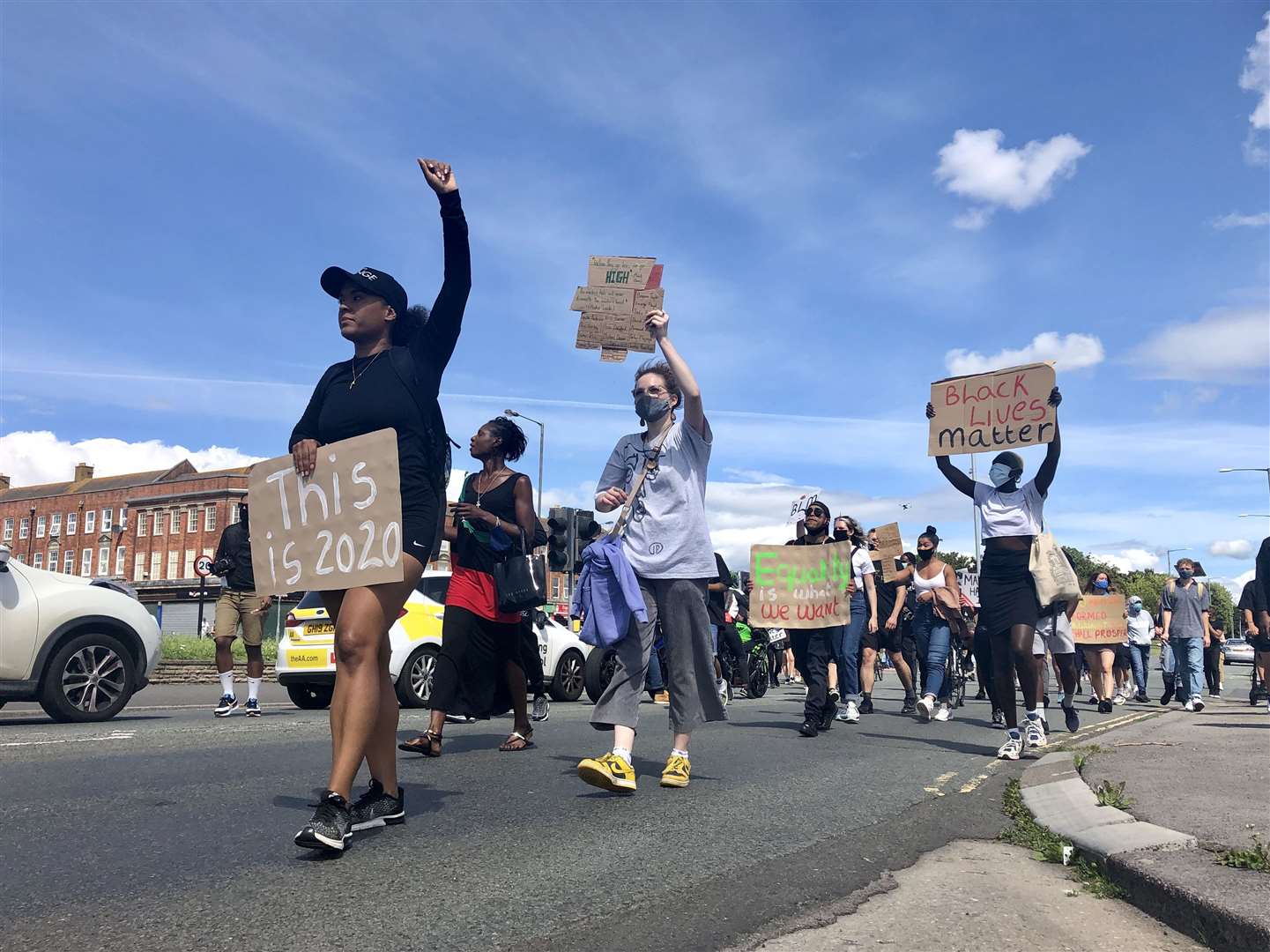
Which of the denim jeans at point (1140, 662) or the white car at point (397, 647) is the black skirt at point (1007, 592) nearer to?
the white car at point (397, 647)

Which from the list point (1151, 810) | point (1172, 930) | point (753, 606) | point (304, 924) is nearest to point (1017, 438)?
point (753, 606)

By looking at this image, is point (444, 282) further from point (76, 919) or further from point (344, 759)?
point (76, 919)

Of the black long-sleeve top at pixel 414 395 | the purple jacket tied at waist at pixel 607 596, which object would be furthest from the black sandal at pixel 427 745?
the black long-sleeve top at pixel 414 395

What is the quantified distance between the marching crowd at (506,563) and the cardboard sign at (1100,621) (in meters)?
4.81

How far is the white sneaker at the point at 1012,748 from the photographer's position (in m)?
6.98

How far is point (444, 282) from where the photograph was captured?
3.88 m

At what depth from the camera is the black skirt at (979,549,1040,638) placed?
7059mm

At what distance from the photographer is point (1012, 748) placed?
702 centimetres

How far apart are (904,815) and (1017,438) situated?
3872 mm

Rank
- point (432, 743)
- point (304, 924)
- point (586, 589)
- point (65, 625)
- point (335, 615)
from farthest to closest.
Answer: point (65, 625)
point (432, 743)
point (586, 589)
point (335, 615)
point (304, 924)

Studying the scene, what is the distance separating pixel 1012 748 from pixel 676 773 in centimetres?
297

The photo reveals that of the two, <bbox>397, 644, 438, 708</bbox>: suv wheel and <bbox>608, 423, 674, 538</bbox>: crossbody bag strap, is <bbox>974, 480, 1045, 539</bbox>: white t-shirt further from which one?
<bbox>397, 644, 438, 708</bbox>: suv wheel

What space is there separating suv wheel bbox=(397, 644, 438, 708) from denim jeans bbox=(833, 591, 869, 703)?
13.0ft

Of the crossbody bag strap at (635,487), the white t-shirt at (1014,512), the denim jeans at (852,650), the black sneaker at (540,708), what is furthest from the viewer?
the denim jeans at (852,650)
